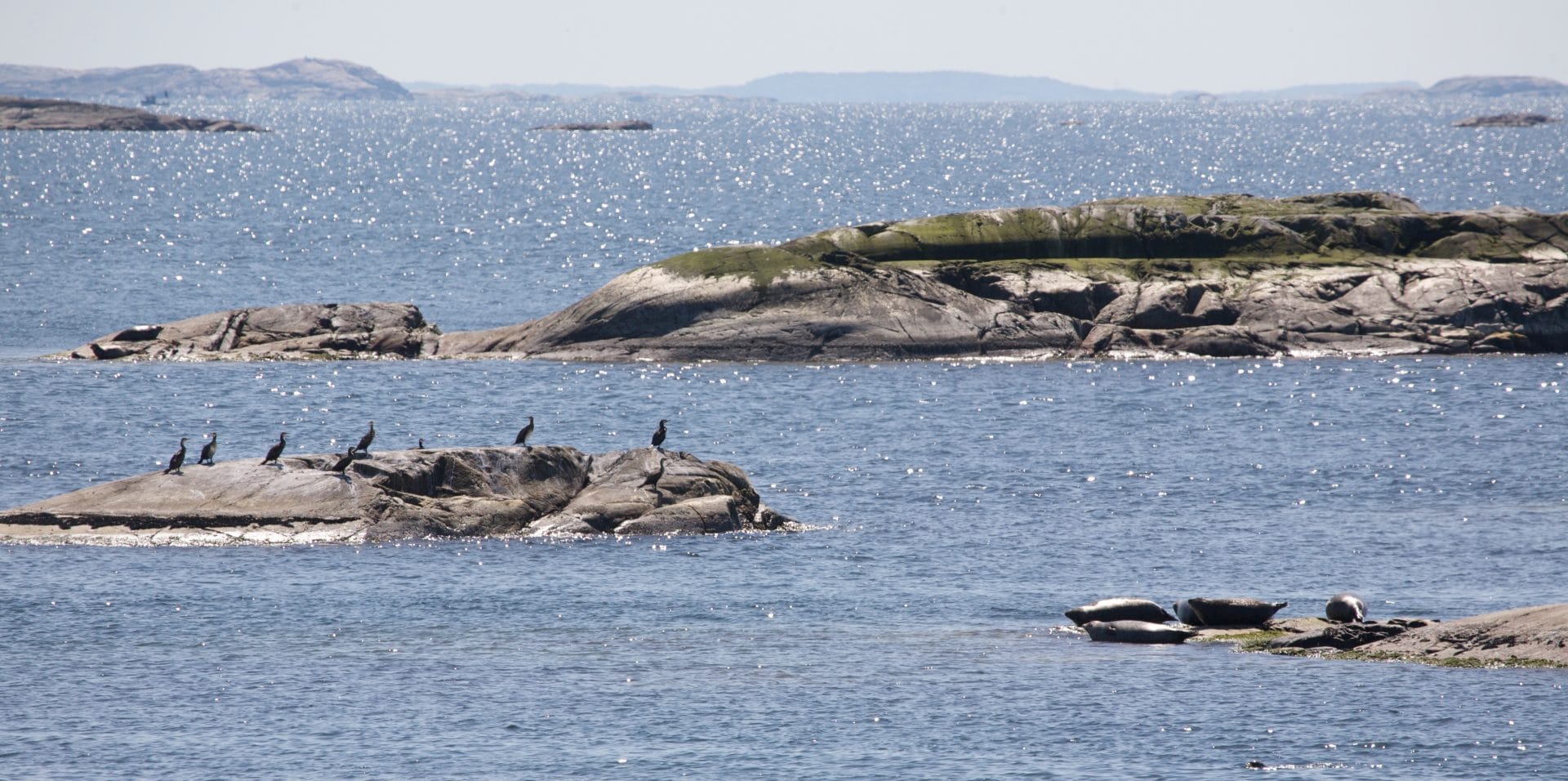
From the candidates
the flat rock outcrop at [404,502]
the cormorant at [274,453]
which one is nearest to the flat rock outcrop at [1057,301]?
the flat rock outcrop at [404,502]

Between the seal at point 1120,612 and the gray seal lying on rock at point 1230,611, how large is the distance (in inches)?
23.7

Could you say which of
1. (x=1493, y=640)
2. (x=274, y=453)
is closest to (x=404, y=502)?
(x=274, y=453)

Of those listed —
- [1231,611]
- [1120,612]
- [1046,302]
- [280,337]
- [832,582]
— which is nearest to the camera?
[1231,611]

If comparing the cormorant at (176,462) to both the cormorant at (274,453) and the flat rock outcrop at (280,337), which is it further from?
the flat rock outcrop at (280,337)

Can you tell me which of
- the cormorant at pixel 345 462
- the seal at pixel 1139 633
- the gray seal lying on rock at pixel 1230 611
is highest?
the cormorant at pixel 345 462

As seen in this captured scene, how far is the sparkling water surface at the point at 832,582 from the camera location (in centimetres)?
2616

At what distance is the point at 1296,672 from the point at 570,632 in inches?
478

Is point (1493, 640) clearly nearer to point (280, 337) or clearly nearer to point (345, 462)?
point (345, 462)

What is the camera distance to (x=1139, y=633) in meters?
32.2

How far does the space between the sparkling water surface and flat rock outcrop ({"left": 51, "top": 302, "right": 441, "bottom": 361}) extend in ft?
7.11

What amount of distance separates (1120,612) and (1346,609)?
3.78 metres

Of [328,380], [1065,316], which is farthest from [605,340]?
[1065,316]

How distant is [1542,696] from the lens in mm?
27234

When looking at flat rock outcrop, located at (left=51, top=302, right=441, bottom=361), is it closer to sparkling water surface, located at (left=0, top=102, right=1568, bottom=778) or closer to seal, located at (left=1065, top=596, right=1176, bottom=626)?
sparkling water surface, located at (left=0, top=102, right=1568, bottom=778)
